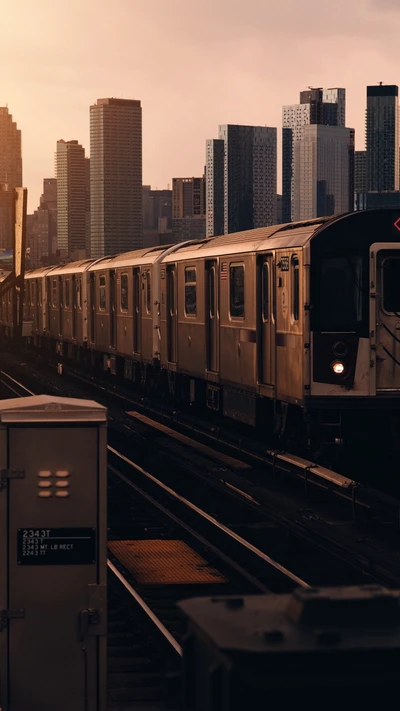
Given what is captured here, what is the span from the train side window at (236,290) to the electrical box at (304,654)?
13.9 meters

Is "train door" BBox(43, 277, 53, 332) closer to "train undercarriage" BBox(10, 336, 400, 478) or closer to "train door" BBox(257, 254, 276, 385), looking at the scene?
"train undercarriage" BBox(10, 336, 400, 478)

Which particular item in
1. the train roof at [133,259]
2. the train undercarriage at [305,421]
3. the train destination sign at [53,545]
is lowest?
the train undercarriage at [305,421]

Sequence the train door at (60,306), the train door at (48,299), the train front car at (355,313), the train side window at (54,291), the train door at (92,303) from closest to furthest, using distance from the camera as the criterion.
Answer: the train front car at (355,313) < the train door at (92,303) < the train door at (60,306) < the train side window at (54,291) < the train door at (48,299)

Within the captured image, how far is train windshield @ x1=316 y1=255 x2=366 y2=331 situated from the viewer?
46.2ft

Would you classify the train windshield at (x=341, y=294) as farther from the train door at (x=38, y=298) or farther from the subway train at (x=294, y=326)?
the train door at (x=38, y=298)

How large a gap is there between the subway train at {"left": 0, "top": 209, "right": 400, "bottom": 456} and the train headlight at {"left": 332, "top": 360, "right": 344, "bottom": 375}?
0.04ft

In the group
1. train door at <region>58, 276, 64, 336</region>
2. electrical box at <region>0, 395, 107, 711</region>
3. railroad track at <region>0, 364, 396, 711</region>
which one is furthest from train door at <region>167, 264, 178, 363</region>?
train door at <region>58, 276, 64, 336</region>

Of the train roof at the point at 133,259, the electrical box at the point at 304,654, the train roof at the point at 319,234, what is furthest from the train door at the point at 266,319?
the electrical box at the point at 304,654

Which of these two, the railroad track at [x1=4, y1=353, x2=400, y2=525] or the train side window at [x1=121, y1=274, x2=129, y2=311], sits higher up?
the train side window at [x1=121, y1=274, x2=129, y2=311]

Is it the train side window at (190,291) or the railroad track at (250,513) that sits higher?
the train side window at (190,291)

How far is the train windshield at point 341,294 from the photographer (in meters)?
14.1

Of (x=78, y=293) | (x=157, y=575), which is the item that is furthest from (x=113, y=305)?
(x=157, y=575)

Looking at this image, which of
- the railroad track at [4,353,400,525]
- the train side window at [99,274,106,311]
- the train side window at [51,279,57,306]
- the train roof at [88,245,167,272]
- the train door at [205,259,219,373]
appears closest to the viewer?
the railroad track at [4,353,400,525]

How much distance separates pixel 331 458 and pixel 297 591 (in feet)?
40.0
